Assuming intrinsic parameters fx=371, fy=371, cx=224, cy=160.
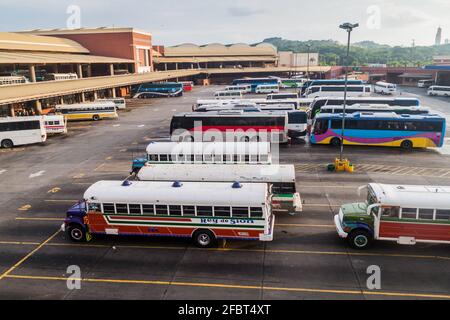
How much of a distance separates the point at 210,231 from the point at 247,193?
8.81 feet

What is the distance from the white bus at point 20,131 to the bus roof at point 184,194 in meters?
27.6

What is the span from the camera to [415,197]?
17203 millimetres

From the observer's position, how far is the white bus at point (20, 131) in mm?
41312

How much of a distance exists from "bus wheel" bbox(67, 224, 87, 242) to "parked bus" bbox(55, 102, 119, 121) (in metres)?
44.0

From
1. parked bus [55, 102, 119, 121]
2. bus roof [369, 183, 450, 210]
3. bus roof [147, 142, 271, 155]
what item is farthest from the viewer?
parked bus [55, 102, 119, 121]

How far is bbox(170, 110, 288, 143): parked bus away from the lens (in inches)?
1572

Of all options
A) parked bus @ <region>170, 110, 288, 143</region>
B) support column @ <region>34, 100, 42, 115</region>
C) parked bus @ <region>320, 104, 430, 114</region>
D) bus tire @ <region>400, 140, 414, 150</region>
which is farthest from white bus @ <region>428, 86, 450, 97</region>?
support column @ <region>34, 100, 42, 115</region>

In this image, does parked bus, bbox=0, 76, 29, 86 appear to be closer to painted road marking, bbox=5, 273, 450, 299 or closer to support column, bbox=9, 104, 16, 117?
support column, bbox=9, 104, 16, 117

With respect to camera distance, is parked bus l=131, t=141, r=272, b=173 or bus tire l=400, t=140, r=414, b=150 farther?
bus tire l=400, t=140, r=414, b=150

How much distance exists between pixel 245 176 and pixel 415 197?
9.50m

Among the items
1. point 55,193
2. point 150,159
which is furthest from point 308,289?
point 55,193

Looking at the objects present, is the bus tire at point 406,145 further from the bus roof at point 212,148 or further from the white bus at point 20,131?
the white bus at point 20,131
